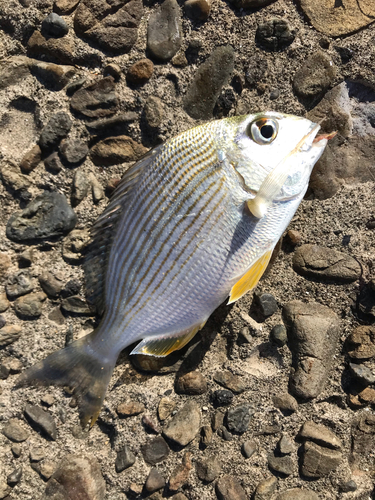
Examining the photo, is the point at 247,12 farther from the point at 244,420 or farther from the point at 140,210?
the point at 244,420

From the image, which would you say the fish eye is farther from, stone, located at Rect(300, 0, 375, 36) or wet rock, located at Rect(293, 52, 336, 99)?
stone, located at Rect(300, 0, 375, 36)

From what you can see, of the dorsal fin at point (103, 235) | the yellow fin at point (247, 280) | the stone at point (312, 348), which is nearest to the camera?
the yellow fin at point (247, 280)

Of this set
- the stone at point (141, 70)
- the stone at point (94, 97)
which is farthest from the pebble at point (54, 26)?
the stone at point (141, 70)

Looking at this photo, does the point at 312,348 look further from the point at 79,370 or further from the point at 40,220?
the point at 40,220

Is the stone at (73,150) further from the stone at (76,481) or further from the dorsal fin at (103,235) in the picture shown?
the stone at (76,481)

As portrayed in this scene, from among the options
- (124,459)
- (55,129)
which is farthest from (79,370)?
(55,129)

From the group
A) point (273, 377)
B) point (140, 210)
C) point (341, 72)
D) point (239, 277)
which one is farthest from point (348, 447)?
point (341, 72)
